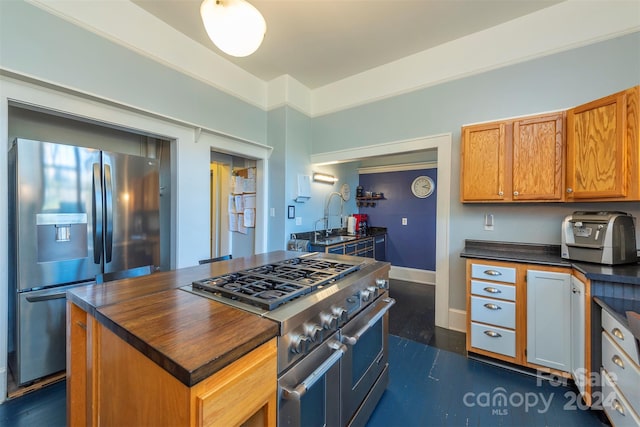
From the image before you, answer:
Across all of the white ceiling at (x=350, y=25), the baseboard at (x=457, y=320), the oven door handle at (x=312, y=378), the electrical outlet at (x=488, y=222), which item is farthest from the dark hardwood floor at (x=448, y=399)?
the white ceiling at (x=350, y=25)

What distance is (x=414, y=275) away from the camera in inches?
190

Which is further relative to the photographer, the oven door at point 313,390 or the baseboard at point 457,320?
the baseboard at point 457,320

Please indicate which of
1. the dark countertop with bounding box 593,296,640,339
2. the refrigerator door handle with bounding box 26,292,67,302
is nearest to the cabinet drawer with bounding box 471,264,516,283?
the dark countertop with bounding box 593,296,640,339

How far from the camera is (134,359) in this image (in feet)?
2.62

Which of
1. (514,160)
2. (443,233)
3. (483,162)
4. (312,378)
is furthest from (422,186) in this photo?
(312,378)

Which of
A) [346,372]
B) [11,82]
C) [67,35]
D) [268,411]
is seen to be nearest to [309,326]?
[268,411]

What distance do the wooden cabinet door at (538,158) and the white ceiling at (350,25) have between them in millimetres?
1146

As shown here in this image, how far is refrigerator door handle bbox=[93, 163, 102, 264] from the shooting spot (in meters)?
2.05

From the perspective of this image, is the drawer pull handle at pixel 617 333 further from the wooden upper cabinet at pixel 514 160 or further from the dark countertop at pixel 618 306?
the wooden upper cabinet at pixel 514 160

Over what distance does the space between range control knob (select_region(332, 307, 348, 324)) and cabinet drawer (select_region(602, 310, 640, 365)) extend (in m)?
1.35

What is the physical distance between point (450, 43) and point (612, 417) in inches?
133

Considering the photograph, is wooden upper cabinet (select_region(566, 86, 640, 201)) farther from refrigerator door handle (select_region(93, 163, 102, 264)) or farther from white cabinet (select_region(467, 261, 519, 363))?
refrigerator door handle (select_region(93, 163, 102, 264))

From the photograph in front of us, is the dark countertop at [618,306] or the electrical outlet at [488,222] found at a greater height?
the electrical outlet at [488,222]

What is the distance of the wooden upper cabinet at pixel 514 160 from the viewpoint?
2184 millimetres
